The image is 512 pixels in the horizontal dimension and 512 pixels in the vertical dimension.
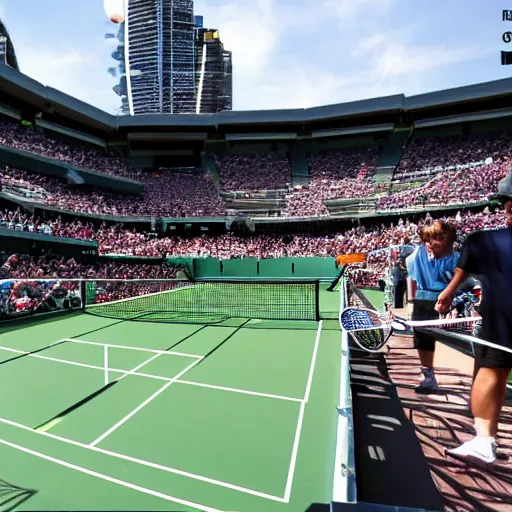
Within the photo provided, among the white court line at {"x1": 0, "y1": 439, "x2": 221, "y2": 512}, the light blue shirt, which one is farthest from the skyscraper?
the white court line at {"x1": 0, "y1": 439, "x2": 221, "y2": 512}

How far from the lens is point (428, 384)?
187 inches

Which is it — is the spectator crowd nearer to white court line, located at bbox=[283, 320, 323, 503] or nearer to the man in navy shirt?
white court line, located at bbox=[283, 320, 323, 503]

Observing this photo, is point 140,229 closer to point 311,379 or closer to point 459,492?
point 311,379

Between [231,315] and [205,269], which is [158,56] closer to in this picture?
[205,269]

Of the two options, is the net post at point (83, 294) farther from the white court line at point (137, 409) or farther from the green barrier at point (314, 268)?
the green barrier at point (314, 268)

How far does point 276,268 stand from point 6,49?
4103cm

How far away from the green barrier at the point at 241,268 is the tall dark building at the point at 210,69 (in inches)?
1408

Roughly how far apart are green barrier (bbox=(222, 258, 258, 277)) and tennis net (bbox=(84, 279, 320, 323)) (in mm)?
7188

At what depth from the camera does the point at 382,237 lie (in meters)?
25.5

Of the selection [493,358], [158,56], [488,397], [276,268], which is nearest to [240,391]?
[488,397]

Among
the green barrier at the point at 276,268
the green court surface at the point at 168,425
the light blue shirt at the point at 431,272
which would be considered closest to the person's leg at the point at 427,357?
the light blue shirt at the point at 431,272

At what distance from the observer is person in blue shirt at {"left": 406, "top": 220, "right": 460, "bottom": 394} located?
174 inches

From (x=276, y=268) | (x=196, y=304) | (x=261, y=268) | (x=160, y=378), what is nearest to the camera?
(x=160, y=378)

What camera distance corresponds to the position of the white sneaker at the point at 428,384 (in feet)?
15.5
